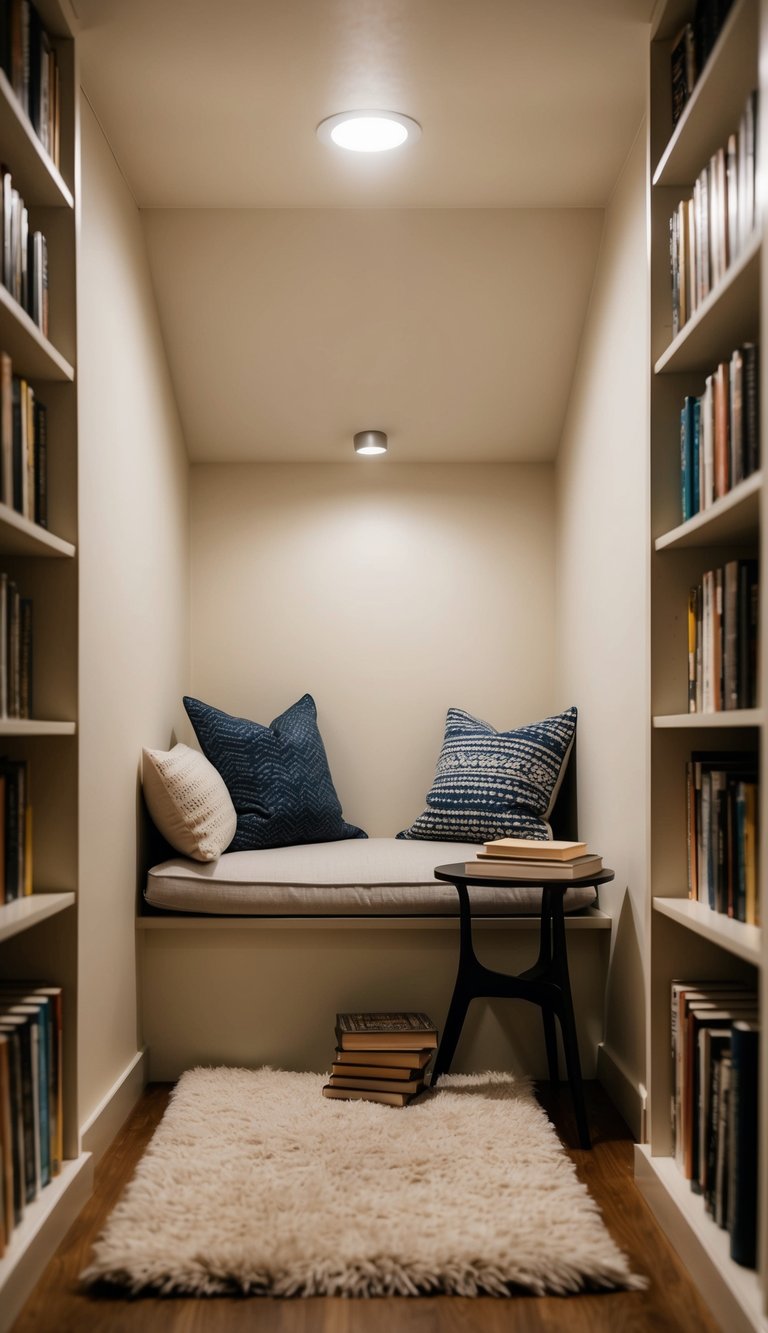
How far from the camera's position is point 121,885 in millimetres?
2617

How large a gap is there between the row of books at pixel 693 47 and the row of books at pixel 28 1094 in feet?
6.61

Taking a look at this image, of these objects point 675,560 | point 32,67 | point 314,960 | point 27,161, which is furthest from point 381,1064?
point 32,67

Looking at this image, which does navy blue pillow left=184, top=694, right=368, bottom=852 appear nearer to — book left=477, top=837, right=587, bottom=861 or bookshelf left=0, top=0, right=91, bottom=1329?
book left=477, top=837, right=587, bottom=861

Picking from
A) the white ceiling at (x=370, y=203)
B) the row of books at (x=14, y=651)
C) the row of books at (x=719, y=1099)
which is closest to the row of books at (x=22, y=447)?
the row of books at (x=14, y=651)

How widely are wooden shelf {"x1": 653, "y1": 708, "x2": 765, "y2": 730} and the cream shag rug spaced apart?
0.88m

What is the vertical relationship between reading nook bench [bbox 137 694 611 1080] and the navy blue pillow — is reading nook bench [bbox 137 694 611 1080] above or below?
below

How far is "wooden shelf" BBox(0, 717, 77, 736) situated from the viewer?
1.76 meters

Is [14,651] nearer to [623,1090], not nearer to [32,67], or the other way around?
[32,67]

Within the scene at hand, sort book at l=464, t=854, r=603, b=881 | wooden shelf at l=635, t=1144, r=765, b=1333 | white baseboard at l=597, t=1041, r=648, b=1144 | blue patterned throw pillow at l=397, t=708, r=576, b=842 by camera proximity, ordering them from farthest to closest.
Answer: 1. blue patterned throw pillow at l=397, t=708, r=576, b=842
2. book at l=464, t=854, r=603, b=881
3. white baseboard at l=597, t=1041, r=648, b=1144
4. wooden shelf at l=635, t=1144, r=765, b=1333

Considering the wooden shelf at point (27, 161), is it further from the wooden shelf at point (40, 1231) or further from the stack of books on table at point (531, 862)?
the wooden shelf at point (40, 1231)

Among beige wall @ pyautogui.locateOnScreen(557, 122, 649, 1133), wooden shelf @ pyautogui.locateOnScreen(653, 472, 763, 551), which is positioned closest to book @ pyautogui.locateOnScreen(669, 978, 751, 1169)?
beige wall @ pyautogui.locateOnScreen(557, 122, 649, 1133)

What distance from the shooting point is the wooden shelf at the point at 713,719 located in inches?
63.7

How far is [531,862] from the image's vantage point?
2.51m

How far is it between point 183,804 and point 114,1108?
73 centimetres
